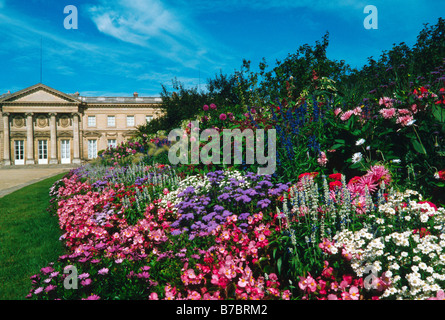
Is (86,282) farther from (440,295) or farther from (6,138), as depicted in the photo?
(6,138)

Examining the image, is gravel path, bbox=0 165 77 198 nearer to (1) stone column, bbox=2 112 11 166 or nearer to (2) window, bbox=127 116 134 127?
(1) stone column, bbox=2 112 11 166

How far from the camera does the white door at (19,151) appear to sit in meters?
37.4

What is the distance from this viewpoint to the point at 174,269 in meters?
2.70

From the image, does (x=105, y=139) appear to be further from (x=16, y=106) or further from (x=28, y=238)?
(x=28, y=238)

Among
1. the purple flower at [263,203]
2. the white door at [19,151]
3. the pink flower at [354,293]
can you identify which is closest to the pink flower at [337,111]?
the purple flower at [263,203]

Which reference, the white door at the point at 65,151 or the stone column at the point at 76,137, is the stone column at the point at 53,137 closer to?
the white door at the point at 65,151

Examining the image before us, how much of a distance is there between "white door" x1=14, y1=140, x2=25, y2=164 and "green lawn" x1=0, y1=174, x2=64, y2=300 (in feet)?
117

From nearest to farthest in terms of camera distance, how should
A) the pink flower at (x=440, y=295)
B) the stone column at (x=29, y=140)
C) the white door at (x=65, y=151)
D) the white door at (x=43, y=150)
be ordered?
the pink flower at (x=440, y=295), the stone column at (x=29, y=140), the white door at (x=43, y=150), the white door at (x=65, y=151)

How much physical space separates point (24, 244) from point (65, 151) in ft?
125

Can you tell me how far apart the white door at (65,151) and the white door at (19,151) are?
4.63 metres

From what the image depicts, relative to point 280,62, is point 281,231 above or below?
below

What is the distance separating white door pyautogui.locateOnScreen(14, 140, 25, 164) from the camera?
37.4 metres

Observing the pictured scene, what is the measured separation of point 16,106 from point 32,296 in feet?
139
